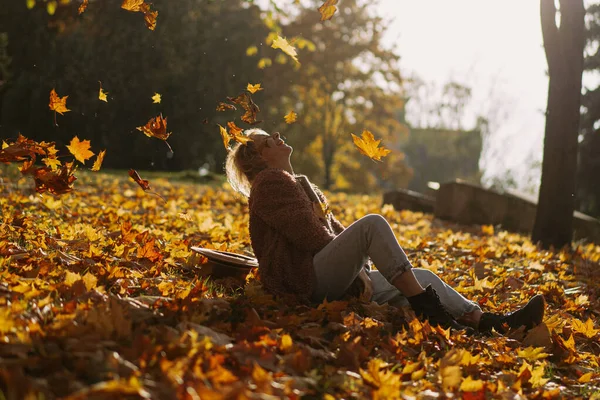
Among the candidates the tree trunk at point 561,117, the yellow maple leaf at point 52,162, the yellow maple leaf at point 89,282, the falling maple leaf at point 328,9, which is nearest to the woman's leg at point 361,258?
the yellow maple leaf at point 89,282

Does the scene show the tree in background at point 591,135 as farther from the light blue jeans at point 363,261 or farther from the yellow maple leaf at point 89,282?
the yellow maple leaf at point 89,282

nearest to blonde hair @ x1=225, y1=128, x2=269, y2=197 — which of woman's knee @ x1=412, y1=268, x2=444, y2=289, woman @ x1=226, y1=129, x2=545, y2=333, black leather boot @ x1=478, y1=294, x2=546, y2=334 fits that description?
woman @ x1=226, y1=129, x2=545, y2=333

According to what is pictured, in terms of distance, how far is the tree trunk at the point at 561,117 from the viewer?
7.00 m

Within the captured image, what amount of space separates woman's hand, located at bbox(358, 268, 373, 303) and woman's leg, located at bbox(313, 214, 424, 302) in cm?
16

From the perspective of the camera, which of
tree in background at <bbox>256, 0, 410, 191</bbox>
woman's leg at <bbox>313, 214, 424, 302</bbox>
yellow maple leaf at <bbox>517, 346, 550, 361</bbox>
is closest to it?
yellow maple leaf at <bbox>517, 346, 550, 361</bbox>

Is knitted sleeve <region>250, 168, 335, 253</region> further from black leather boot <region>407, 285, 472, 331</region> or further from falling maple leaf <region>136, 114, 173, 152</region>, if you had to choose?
falling maple leaf <region>136, 114, 173, 152</region>

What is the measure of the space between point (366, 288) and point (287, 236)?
0.61 metres

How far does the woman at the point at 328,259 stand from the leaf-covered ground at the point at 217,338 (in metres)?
0.13

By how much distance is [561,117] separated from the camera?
23.0 ft

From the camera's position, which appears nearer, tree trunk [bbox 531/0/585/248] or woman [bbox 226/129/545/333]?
woman [bbox 226/129/545/333]

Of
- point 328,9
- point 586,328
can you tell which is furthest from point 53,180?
point 586,328

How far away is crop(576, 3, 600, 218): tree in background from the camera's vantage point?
60.0 feet

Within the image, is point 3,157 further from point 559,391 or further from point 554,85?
point 554,85

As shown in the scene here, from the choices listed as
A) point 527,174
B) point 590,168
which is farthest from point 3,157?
point 527,174
